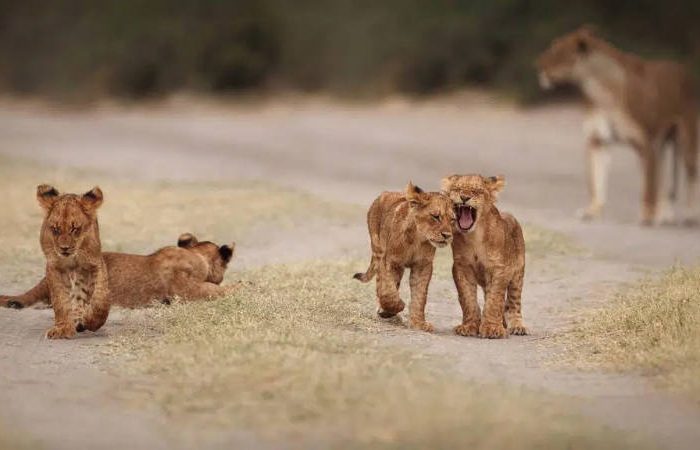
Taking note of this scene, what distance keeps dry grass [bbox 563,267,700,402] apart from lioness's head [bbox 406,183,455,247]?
93cm

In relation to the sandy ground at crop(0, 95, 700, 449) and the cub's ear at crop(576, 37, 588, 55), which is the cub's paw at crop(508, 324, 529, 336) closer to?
the sandy ground at crop(0, 95, 700, 449)

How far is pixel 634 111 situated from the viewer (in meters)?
14.9

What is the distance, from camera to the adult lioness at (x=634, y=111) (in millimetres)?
14859

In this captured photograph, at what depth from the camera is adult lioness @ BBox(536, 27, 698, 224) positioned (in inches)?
585

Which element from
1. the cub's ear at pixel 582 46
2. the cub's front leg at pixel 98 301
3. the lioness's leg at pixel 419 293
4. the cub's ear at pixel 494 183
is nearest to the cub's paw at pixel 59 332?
the cub's front leg at pixel 98 301

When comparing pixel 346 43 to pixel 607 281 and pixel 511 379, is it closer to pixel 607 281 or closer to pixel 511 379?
pixel 607 281

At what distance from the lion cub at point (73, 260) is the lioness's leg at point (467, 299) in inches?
76.4

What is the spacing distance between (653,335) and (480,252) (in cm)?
105

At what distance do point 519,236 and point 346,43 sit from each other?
22926 mm

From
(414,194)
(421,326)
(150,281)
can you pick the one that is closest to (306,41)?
(150,281)

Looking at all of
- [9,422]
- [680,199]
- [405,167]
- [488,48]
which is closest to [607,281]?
[9,422]

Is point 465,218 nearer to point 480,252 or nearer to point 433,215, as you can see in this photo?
point 480,252

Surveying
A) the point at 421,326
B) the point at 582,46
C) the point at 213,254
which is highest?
the point at 582,46

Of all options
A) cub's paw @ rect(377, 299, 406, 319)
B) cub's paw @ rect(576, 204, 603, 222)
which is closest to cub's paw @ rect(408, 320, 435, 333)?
cub's paw @ rect(377, 299, 406, 319)
